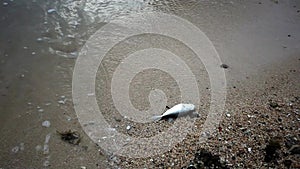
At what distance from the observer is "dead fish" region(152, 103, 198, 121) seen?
321 cm

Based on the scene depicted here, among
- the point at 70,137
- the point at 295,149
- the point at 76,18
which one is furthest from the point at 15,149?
the point at 295,149

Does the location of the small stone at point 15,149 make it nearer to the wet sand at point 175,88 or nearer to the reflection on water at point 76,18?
the wet sand at point 175,88

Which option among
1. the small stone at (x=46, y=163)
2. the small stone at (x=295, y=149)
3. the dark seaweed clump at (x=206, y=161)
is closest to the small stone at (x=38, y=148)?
the small stone at (x=46, y=163)

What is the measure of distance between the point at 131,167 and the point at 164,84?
3.96 ft

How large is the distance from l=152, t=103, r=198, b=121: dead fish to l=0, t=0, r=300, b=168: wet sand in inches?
4.4

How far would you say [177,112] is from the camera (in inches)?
126

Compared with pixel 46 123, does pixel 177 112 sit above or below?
above

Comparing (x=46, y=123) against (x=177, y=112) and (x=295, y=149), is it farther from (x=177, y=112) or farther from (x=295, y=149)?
(x=295, y=149)

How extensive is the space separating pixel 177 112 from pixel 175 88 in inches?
18.6

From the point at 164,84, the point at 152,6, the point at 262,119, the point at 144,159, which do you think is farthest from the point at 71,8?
the point at 262,119

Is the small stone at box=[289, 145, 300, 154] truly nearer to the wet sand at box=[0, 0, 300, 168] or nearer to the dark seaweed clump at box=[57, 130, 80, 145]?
the wet sand at box=[0, 0, 300, 168]

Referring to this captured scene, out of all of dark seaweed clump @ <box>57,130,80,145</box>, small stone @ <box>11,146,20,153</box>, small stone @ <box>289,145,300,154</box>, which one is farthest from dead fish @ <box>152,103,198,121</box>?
small stone @ <box>11,146,20,153</box>

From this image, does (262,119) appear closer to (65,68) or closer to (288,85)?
(288,85)

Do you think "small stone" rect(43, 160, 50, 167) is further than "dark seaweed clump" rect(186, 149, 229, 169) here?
Yes
